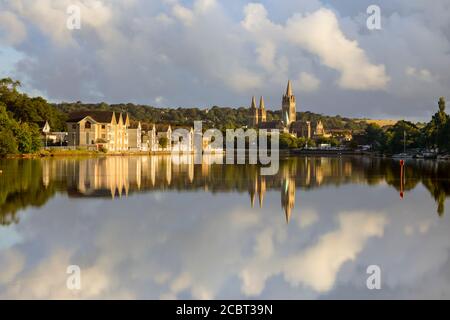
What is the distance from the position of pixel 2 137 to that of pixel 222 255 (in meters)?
51.1

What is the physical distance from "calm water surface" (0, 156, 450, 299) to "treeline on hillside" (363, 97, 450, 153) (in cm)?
5824

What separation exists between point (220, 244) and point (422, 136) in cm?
8451

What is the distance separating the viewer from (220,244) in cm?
1341

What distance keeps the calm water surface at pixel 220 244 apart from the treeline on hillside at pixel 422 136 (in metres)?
58.2

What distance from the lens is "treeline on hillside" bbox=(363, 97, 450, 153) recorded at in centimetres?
7838

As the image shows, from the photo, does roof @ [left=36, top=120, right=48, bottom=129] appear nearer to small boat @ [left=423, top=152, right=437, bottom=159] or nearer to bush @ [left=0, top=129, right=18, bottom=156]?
bush @ [left=0, top=129, right=18, bottom=156]

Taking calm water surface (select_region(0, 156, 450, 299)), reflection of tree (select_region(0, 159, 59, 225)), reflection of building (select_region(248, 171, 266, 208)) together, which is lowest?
calm water surface (select_region(0, 156, 450, 299))

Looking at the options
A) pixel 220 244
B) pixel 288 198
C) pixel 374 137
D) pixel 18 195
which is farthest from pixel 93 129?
pixel 220 244

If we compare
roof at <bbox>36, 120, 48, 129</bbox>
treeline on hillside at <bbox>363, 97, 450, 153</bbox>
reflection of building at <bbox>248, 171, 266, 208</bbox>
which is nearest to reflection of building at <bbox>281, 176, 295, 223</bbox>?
reflection of building at <bbox>248, 171, 266, 208</bbox>

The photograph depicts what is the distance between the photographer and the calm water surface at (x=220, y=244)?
981 centimetres

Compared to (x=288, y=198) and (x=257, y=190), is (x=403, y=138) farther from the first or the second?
(x=288, y=198)

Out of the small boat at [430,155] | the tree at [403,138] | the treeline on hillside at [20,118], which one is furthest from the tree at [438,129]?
the treeline on hillside at [20,118]
